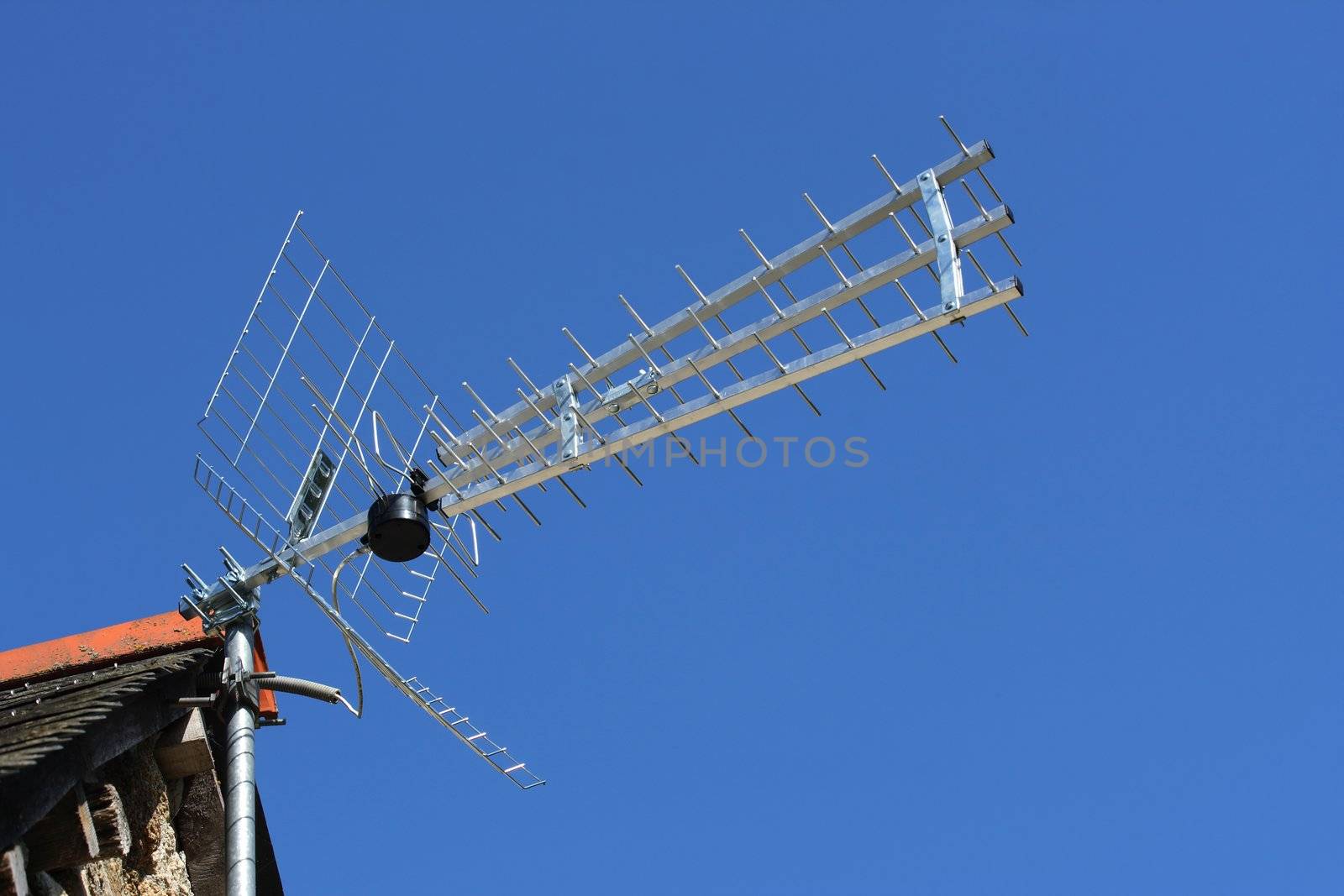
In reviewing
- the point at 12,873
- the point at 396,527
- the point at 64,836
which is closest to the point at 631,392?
the point at 396,527

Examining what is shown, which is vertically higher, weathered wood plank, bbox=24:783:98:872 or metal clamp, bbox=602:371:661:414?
metal clamp, bbox=602:371:661:414

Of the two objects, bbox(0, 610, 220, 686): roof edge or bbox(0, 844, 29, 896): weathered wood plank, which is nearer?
bbox(0, 844, 29, 896): weathered wood plank

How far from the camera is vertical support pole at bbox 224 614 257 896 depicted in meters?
8.01

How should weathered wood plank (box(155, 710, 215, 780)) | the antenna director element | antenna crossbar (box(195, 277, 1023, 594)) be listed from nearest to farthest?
antenna crossbar (box(195, 277, 1023, 594)), weathered wood plank (box(155, 710, 215, 780)), the antenna director element

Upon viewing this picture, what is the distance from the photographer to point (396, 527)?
8898 mm

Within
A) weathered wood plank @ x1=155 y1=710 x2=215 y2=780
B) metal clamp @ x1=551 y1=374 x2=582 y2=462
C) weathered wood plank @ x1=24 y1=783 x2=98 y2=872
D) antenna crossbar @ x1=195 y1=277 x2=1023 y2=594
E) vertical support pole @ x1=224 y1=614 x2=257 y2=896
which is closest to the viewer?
weathered wood plank @ x1=24 y1=783 x2=98 y2=872

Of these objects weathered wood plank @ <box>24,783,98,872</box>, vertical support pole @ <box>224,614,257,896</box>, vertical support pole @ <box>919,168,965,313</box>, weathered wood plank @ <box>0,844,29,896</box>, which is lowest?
weathered wood plank @ <box>0,844,29,896</box>

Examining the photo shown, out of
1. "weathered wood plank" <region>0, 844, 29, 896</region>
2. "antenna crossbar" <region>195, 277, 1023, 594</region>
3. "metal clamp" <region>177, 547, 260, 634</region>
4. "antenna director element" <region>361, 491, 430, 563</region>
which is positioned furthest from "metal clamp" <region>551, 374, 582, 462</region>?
"weathered wood plank" <region>0, 844, 29, 896</region>

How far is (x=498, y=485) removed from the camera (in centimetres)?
870

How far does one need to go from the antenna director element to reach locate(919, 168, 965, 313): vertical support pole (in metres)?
3.55

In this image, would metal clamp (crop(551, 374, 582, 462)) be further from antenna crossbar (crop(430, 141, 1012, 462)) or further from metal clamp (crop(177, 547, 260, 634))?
metal clamp (crop(177, 547, 260, 634))

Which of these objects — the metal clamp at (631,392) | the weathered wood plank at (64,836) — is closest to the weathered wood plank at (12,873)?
the weathered wood plank at (64,836)

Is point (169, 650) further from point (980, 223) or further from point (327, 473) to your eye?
point (980, 223)

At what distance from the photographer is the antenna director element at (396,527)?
8.90 meters
